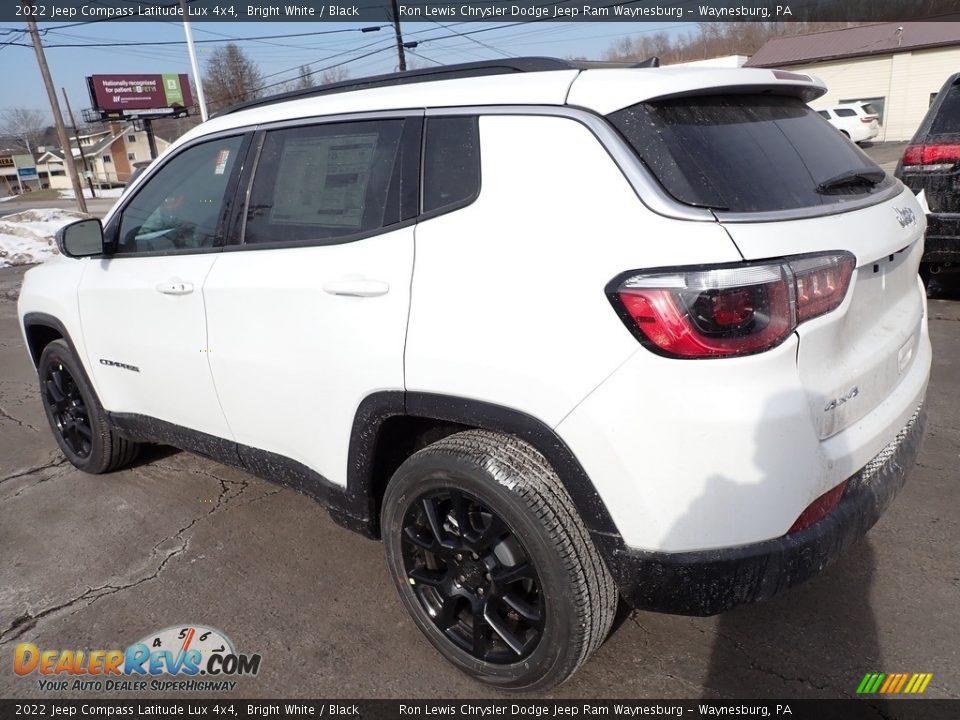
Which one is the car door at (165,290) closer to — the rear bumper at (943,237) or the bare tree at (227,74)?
the rear bumper at (943,237)

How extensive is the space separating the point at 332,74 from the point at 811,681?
40.1 meters

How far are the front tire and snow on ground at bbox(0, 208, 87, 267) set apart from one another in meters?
13.3

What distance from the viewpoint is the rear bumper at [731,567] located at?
1839mm

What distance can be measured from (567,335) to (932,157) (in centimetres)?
479

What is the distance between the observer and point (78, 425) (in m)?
4.11

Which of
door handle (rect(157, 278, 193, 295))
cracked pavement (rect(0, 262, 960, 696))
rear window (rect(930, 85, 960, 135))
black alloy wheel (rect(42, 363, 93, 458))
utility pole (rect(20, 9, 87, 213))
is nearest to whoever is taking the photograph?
cracked pavement (rect(0, 262, 960, 696))

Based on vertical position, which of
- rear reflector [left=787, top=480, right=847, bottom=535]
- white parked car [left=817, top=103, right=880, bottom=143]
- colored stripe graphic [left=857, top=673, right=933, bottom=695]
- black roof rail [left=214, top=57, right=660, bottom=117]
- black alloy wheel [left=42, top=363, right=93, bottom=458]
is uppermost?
black roof rail [left=214, top=57, right=660, bottom=117]

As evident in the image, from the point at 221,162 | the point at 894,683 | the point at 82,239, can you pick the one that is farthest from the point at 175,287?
the point at 894,683

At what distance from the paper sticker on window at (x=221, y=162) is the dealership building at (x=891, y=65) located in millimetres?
34094

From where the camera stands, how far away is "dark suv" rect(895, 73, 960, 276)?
5176 mm

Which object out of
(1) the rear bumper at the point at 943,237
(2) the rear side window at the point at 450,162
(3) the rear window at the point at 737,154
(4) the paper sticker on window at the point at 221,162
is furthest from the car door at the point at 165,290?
(1) the rear bumper at the point at 943,237

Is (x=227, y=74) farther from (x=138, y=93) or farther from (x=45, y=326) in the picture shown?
Result: (x=45, y=326)

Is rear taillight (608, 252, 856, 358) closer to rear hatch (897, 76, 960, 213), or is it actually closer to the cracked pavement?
the cracked pavement

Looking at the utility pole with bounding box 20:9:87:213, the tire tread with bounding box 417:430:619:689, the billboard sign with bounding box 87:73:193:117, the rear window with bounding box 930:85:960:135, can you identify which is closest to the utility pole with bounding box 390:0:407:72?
the utility pole with bounding box 20:9:87:213
